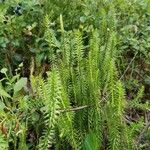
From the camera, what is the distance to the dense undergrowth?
1.85 m

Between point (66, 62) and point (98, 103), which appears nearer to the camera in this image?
point (98, 103)

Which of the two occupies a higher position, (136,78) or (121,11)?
(121,11)

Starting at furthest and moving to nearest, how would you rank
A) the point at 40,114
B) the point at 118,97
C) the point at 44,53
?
the point at 44,53, the point at 40,114, the point at 118,97

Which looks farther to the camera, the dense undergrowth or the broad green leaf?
the broad green leaf

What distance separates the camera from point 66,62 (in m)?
2.08

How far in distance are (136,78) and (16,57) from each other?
2.38 feet

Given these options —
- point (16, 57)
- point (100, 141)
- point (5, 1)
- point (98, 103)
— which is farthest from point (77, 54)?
point (5, 1)

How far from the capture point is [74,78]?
2006 millimetres

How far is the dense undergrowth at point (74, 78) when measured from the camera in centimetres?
185

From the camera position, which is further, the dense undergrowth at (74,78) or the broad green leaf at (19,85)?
the broad green leaf at (19,85)

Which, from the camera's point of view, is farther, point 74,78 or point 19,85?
point 19,85

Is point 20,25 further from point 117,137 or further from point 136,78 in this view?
point 117,137

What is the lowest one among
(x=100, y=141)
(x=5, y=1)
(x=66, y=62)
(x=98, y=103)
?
(x=100, y=141)

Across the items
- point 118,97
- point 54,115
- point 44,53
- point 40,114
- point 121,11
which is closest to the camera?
point 54,115
